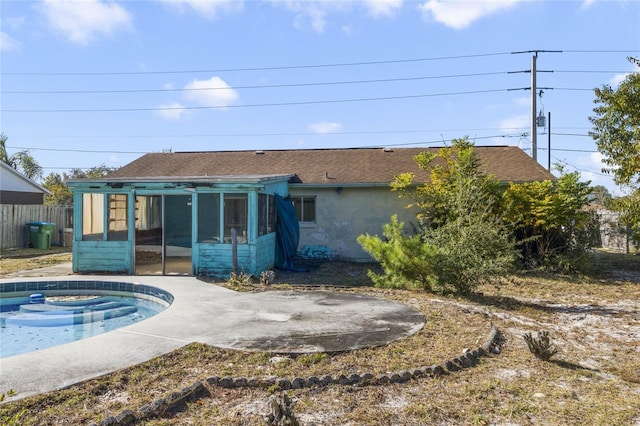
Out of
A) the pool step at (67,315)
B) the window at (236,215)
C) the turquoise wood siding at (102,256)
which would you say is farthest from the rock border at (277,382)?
the turquoise wood siding at (102,256)

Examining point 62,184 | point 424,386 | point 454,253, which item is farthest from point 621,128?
point 62,184

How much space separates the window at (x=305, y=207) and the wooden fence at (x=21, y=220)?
11.5 meters

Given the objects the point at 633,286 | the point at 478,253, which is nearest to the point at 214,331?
the point at 478,253

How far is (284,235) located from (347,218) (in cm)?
260

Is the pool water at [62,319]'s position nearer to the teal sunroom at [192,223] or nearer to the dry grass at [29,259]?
the teal sunroom at [192,223]

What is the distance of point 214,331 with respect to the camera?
5.89m

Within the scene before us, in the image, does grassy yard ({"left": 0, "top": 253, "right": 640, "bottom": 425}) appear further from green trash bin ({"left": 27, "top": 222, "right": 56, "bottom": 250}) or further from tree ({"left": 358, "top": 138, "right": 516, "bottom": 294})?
green trash bin ({"left": 27, "top": 222, "right": 56, "bottom": 250})

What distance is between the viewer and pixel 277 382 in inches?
165

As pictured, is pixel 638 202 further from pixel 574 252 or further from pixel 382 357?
pixel 382 357

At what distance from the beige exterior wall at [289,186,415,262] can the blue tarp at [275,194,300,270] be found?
4.97 ft

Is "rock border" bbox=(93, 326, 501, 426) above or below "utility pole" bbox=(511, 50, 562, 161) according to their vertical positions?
below

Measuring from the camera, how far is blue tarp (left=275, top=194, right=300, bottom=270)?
1259 cm

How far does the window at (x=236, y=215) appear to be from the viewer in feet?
34.9

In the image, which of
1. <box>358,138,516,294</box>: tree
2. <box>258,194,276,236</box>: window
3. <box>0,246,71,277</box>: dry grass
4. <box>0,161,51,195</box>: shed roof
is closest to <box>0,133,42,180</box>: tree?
<box>0,161,51,195</box>: shed roof
